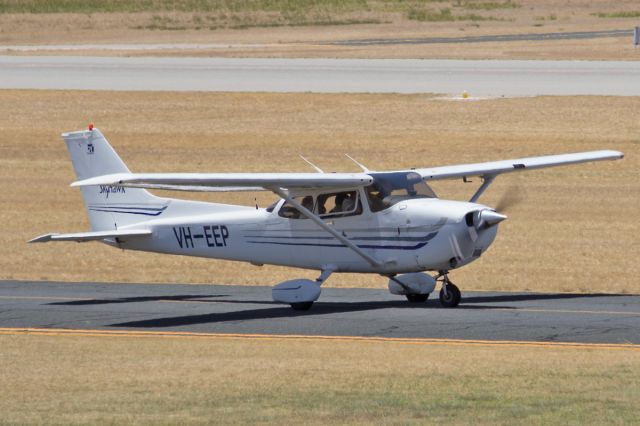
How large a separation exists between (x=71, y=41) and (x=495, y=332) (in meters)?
69.7

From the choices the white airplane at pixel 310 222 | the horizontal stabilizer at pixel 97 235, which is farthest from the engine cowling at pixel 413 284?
the horizontal stabilizer at pixel 97 235

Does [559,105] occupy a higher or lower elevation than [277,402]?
lower

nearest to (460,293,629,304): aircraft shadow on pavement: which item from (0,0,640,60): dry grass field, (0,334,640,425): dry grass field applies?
(0,334,640,425): dry grass field

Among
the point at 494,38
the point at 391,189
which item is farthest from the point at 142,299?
the point at 494,38

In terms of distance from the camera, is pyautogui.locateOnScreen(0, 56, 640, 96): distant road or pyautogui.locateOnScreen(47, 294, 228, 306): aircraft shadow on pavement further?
pyautogui.locateOnScreen(0, 56, 640, 96): distant road

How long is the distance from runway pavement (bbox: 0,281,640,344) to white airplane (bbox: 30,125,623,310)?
64cm

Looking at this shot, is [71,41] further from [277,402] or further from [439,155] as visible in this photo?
[277,402]

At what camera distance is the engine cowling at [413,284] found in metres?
20.5

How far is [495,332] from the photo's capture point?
693 inches

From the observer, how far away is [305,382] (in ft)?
46.8

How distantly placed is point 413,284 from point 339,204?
162cm

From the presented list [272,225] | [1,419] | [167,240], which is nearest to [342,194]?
[272,225]

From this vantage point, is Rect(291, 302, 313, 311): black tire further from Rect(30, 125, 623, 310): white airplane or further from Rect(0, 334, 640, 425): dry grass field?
Rect(0, 334, 640, 425): dry grass field

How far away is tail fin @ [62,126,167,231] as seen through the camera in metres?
22.0
